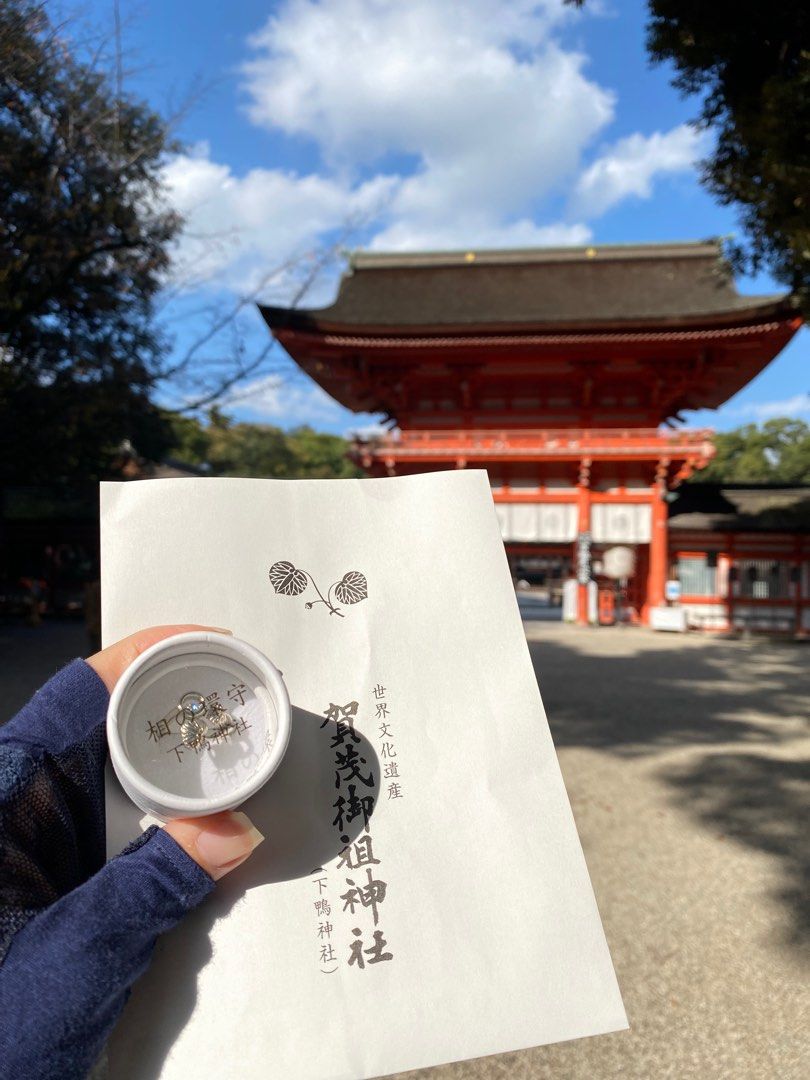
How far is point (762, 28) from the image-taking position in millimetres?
3676

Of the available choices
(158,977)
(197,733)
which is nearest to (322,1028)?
(158,977)

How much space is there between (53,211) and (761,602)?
1088cm

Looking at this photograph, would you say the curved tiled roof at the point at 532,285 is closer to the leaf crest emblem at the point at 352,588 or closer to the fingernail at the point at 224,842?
the leaf crest emblem at the point at 352,588

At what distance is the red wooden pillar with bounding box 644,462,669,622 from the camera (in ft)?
36.7

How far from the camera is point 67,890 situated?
595 millimetres

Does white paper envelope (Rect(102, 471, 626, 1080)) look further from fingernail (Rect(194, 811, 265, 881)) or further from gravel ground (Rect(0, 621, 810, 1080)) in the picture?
gravel ground (Rect(0, 621, 810, 1080))

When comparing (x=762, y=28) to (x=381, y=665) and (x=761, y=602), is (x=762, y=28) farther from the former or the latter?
(x=761, y=602)

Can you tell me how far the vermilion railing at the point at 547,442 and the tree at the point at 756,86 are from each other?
6565 mm

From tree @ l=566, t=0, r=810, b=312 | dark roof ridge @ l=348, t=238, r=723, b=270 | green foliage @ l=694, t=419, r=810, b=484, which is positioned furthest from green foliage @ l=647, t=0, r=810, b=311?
green foliage @ l=694, t=419, r=810, b=484

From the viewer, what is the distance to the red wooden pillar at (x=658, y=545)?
1118cm

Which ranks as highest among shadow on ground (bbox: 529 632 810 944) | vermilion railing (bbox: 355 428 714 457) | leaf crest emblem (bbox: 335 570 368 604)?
vermilion railing (bbox: 355 428 714 457)

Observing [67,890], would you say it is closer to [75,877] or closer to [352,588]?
[75,877]

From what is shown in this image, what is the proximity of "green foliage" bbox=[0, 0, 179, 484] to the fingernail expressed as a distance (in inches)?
104

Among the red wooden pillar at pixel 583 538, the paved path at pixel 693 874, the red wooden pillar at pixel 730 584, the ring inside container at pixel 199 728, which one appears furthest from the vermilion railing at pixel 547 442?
the ring inside container at pixel 199 728
